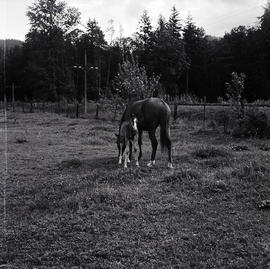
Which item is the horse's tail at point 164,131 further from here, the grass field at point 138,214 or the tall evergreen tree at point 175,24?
the tall evergreen tree at point 175,24

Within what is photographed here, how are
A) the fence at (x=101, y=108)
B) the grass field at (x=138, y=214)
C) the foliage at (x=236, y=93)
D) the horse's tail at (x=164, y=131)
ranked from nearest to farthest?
the grass field at (x=138, y=214) < the horse's tail at (x=164, y=131) < the foliage at (x=236, y=93) < the fence at (x=101, y=108)

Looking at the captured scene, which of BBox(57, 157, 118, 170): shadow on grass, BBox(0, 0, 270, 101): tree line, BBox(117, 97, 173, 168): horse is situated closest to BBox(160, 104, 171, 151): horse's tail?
BBox(117, 97, 173, 168): horse

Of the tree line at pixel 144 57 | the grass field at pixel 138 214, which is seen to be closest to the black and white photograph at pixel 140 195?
the grass field at pixel 138 214

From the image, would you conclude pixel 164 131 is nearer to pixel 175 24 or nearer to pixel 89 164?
pixel 89 164

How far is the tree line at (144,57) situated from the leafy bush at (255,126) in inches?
828

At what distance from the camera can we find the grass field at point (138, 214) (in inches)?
212

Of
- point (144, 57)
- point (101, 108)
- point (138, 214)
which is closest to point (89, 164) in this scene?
point (138, 214)

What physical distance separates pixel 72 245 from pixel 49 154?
9.05 m

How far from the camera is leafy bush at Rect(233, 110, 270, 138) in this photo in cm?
1830

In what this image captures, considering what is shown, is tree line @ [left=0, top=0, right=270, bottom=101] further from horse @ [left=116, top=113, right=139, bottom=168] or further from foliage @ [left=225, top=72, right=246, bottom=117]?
horse @ [left=116, top=113, right=139, bottom=168]

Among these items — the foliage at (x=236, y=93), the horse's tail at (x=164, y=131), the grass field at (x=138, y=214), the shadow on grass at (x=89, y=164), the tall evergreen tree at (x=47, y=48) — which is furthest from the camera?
the tall evergreen tree at (x=47, y=48)

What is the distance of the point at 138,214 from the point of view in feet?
23.2

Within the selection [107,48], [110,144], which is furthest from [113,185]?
[107,48]

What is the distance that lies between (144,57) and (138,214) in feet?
189
